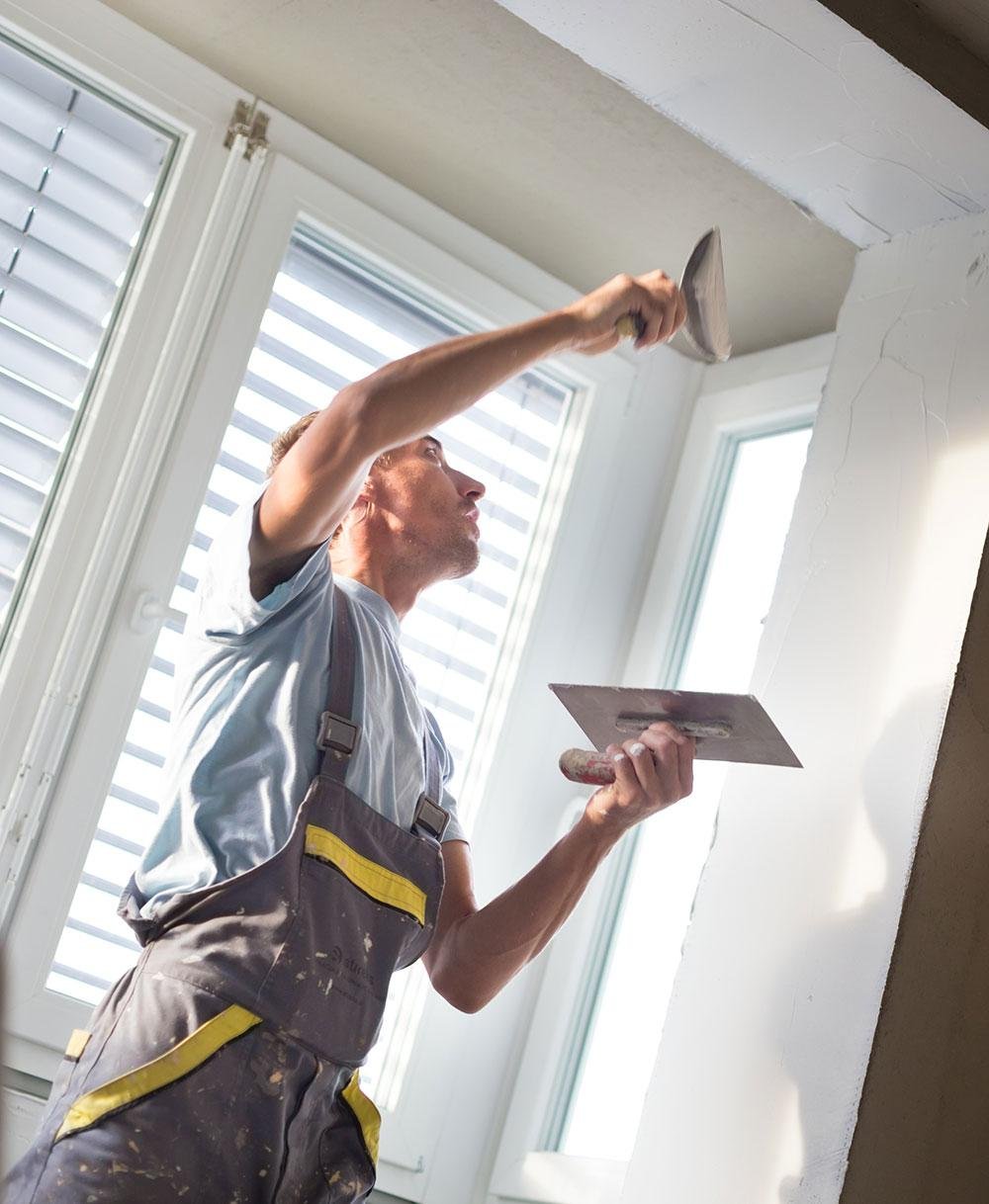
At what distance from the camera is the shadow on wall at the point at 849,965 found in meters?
1.59

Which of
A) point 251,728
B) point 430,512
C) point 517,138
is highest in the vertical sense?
point 517,138

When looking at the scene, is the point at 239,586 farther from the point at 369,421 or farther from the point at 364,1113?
the point at 364,1113

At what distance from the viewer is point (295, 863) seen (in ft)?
4.83

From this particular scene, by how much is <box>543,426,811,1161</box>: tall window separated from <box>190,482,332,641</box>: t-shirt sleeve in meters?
0.90

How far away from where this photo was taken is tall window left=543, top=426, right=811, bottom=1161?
2.24m

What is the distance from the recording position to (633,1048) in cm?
224

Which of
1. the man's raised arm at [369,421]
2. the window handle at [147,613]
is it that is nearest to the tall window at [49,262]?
the window handle at [147,613]

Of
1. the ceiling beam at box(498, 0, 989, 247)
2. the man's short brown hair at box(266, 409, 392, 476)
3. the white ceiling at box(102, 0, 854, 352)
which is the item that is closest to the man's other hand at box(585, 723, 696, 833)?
the man's short brown hair at box(266, 409, 392, 476)

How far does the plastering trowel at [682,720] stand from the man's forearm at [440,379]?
0.30 meters

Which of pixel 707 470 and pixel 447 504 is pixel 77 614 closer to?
pixel 447 504

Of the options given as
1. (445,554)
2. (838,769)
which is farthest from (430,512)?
(838,769)

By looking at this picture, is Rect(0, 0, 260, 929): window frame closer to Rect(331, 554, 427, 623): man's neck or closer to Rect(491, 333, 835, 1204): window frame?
Rect(331, 554, 427, 623): man's neck

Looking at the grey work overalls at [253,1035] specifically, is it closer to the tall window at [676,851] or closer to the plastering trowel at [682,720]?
the plastering trowel at [682,720]

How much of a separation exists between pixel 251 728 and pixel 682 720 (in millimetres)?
451
